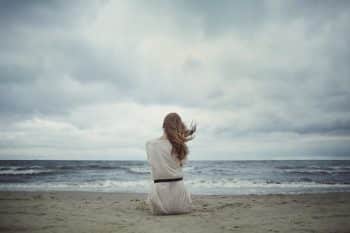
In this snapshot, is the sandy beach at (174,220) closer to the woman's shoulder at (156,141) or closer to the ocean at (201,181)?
the woman's shoulder at (156,141)

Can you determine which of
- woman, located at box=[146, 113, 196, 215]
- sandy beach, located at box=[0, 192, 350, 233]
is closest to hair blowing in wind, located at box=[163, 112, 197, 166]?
woman, located at box=[146, 113, 196, 215]

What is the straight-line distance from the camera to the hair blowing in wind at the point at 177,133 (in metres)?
5.39

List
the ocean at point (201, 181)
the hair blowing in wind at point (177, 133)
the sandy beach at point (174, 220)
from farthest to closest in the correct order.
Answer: the ocean at point (201, 181) < the hair blowing in wind at point (177, 133) < the sandy beach at point (174, 220)

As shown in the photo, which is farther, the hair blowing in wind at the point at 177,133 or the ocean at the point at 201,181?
the ocean at the point at 201,181

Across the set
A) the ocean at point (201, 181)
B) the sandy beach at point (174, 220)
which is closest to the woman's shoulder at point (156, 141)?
the sandy beach at point (174, 220)

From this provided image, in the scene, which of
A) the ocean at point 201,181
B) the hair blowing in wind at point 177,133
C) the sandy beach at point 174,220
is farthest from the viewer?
the ocean at point 201,181

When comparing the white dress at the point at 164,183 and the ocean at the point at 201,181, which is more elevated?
the white dress at the point at 164,183

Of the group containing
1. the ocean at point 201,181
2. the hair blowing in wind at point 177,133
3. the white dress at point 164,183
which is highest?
the hair blowing in wind at point 177,133

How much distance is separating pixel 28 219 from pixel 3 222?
0.38 metres

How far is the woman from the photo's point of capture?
17.8 ft

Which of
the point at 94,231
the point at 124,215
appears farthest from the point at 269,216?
the point at 94,231

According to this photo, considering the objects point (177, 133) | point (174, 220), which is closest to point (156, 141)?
point (177, 133)

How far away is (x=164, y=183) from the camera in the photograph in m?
5.58

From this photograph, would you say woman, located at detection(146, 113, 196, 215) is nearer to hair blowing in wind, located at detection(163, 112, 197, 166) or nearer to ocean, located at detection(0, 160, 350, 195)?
hair blowing in wind, located at detection(163, 112, 197, 166)
